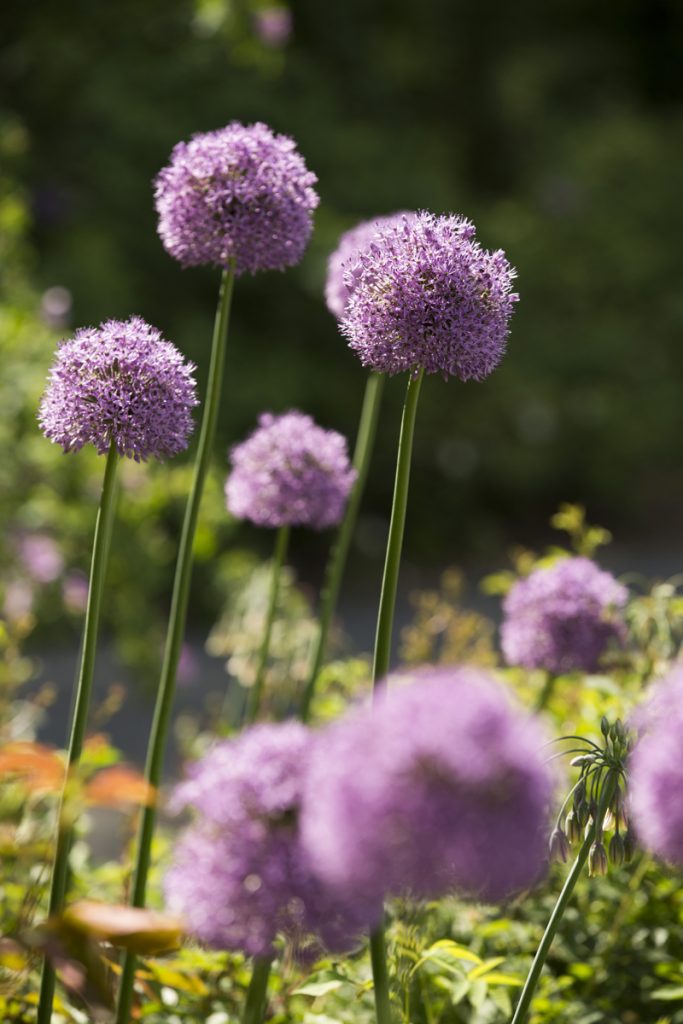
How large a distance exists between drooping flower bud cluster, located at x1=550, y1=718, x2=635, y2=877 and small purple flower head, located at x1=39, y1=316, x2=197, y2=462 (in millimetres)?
662

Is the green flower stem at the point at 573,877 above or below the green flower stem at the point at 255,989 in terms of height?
above

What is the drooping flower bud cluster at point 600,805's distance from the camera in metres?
1.38

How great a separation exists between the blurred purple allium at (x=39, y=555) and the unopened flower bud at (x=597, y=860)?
4.42 m

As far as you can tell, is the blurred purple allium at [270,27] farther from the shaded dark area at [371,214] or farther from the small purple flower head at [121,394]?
the small purple flower head at [121,394]

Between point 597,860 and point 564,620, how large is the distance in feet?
2.81

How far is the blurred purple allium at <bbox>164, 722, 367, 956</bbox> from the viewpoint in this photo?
108 cm

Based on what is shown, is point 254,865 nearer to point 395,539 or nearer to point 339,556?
point 395,539

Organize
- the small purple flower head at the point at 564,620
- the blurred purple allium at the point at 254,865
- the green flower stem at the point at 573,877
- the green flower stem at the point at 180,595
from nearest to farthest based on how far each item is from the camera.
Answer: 1. the blurred purple allium at the point at 254,865
2. the green flower stem at the point at 573,877
3. the green flower stem at the point at 180,595
4. the small purple flower head at the point at 564,620

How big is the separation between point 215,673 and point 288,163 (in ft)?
18.1

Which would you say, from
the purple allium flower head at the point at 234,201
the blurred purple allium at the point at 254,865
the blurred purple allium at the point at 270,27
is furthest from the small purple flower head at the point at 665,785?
the blurred purple allium at the point at 270,27

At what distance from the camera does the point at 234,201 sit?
1.79m

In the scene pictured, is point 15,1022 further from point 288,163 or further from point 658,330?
point 658,330

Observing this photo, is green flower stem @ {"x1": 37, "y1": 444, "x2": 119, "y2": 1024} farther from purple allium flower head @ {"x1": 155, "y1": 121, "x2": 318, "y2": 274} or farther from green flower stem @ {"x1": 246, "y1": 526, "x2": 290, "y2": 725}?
green flower stem @ {"x1": 246, "y1": 526, "x2": 290, "y2": 725}

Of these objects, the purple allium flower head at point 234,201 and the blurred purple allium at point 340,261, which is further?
the blurred purple allium at point 340,261
